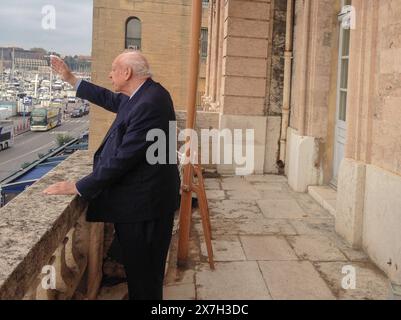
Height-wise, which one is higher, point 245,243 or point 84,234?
point 84,234

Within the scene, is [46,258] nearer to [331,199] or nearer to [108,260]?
[108,260]

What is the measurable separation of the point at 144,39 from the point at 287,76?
2450 centimetres

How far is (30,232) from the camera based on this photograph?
208 centimetres

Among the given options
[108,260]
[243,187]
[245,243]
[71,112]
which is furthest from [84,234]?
[71,112]

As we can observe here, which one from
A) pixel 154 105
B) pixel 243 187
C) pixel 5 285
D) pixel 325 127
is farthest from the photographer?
pixel 243 187

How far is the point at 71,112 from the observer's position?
9912 centimetres

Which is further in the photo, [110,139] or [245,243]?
[245,243]

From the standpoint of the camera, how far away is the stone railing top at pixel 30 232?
1708 millimetres

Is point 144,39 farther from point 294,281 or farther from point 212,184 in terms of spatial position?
point 294,281

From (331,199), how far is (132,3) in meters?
27.8

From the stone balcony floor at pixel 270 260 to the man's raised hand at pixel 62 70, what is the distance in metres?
1.77

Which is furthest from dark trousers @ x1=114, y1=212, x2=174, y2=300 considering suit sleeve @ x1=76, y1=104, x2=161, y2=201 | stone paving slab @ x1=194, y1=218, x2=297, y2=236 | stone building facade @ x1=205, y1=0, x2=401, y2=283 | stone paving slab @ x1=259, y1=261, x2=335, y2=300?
stone paving slab @ x1=194, y1=218, x2=297, y2=236

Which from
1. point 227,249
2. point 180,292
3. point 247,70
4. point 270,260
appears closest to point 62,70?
point 180,292
